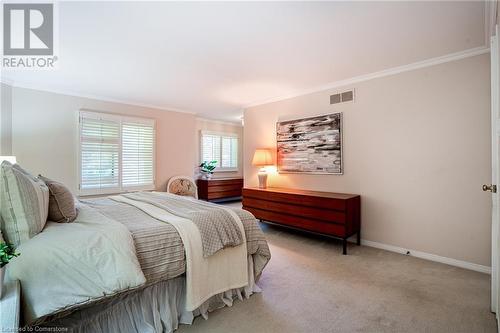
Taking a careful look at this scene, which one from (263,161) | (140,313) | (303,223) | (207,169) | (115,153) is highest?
(115,153)

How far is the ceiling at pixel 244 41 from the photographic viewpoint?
1.90m

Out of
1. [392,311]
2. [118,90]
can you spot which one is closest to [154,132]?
[118,90]

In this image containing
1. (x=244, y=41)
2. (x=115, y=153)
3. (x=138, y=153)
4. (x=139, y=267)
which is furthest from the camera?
(x=138, y=153)

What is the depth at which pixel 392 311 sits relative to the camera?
1.87 m

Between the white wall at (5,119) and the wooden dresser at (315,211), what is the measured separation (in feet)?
12.3

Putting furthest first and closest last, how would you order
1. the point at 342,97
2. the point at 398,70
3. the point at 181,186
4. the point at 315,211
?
the point at 181,186, the point at 342,97, the point at 315,211, the point at 398,70

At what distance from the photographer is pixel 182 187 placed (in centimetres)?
522

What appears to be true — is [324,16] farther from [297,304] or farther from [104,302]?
[104,302]

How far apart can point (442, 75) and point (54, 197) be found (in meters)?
3.94

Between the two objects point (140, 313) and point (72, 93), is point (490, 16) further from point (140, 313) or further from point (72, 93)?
point (72, 93)

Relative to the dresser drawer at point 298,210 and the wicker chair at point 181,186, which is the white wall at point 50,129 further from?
the dresser drawer at point 298,210

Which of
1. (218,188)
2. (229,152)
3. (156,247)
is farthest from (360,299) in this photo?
(229,152)

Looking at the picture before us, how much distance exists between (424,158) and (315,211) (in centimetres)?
145

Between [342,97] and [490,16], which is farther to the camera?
[342,97]
